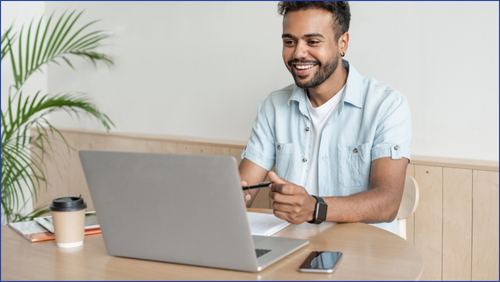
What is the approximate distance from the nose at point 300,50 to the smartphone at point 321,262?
0.89 metres

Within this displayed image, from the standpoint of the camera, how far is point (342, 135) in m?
1.82

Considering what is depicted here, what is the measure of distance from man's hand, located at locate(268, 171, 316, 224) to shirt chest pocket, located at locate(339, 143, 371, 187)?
0.50 meters

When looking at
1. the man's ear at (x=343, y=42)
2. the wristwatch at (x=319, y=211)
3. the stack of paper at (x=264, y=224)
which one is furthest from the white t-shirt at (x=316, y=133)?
the wristwatch at (x=319, y=211)

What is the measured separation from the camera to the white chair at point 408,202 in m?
1.71

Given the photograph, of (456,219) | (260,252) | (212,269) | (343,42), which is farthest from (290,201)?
(456,219)

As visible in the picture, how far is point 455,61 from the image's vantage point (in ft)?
6.71

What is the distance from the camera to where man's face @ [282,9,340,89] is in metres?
1.80

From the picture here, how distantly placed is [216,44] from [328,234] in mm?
1764

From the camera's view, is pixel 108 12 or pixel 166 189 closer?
pixel 166 189

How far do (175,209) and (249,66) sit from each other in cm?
177

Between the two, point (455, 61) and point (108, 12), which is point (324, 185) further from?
point (108, 12)

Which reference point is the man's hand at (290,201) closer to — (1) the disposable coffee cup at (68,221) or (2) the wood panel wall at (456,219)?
(1) the disposable coffee cup at (68,221)

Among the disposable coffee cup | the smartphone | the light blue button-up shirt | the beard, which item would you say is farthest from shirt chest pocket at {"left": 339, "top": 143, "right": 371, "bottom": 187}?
the disposable coffee cup

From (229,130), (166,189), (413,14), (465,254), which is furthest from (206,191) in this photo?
(229,130)
